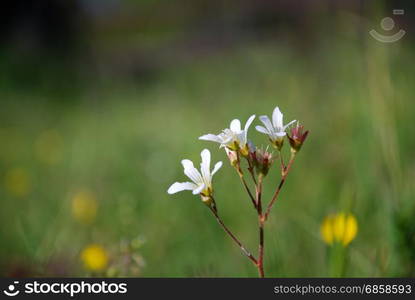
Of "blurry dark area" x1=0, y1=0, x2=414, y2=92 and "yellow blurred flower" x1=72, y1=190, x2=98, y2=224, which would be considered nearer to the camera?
"yellow blurred flower" x1=72, y1=190, x2=98, y2=224

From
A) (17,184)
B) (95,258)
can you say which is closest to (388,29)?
(95,258)

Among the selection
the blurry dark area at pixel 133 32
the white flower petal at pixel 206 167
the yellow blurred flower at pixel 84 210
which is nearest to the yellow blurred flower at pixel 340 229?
the white flower petal at pixel 206 167

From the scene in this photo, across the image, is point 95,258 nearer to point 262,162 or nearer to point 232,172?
point 262,162

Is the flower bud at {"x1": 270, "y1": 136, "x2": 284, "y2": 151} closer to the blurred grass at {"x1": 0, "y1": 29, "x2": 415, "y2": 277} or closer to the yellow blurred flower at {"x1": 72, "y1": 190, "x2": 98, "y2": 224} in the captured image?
the blurred grass at {"x1": 0, "y1": 29, "x2": 415, "y2": 277}

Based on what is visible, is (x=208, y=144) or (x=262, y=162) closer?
(x=262, y=162)

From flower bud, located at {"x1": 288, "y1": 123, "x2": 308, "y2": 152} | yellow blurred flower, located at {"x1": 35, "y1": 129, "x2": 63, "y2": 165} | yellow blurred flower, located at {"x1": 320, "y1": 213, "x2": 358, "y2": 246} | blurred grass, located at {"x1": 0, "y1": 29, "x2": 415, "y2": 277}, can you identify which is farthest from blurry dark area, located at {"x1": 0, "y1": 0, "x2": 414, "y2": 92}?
flower bud, located at {"x1": 288, "y1": 123, "x2": 308, "y2": 152}

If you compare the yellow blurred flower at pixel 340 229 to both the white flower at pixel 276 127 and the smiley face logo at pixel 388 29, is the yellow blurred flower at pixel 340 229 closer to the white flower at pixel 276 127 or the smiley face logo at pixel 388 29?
the white flower at pixel 276 127

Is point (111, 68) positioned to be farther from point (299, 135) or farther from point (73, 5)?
point (299, 135)
